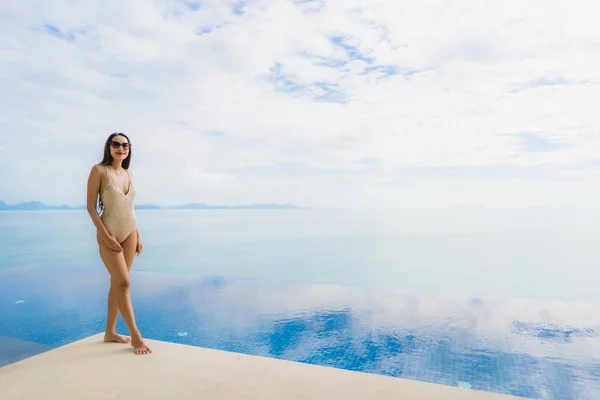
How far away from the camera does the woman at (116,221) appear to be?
2217 millimetres

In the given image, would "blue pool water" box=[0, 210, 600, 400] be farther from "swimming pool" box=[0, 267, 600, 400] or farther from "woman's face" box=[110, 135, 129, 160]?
"woman's face" box=[110, 135, 129, 160]

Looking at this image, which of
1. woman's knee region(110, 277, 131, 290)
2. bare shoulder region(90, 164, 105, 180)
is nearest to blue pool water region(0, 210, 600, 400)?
woman's knee region(110, 277, 131, 290)

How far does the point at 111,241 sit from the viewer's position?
2.22 metres

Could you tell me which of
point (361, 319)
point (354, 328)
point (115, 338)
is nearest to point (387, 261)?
point (361, 319)

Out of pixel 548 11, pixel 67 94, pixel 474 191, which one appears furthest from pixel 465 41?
pixel 474 191

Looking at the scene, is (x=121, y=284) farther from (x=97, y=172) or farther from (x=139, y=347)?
(x=97, y=172)

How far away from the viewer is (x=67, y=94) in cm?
1243

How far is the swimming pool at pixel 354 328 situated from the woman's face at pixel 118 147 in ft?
6.49

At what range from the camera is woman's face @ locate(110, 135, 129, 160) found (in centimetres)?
230

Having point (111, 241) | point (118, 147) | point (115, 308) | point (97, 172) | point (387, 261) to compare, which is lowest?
point (387, 261)

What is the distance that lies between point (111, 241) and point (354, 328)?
2.56m

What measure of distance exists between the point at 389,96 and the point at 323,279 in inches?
315

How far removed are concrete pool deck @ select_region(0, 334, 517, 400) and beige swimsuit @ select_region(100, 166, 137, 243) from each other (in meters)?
0.67

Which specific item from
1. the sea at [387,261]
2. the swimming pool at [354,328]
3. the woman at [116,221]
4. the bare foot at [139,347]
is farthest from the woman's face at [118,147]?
the sea at [387,261]
